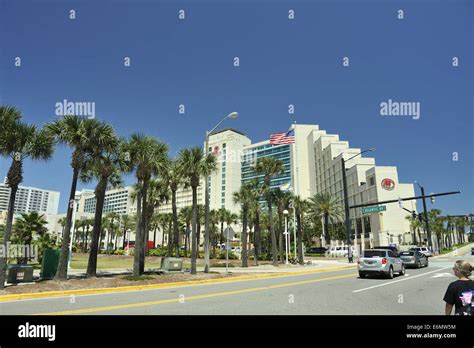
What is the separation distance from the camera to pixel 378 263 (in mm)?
18781

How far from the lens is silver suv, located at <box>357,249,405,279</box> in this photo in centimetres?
1873

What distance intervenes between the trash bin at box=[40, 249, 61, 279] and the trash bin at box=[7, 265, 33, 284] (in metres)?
1.03

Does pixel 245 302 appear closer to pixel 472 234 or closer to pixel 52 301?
pixel 52 301

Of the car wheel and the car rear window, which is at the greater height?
the car rear window

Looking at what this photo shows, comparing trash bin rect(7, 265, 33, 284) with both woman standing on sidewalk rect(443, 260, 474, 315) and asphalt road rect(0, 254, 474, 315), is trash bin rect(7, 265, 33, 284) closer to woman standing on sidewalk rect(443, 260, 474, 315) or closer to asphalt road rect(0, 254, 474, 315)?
asphalt road rect(0, 254, 474, 315)

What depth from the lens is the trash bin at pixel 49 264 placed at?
17.0 m

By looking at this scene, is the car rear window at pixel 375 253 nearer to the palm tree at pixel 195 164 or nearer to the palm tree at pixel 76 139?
the palm tree at pixel 195 164

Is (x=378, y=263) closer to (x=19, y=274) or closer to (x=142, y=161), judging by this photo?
(x=142, y=161)

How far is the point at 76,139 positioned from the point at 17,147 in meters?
2.53

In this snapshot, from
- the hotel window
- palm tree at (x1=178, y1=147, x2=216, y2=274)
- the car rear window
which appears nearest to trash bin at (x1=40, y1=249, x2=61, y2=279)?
palm tree at (x1=178, y1=147, x2=216, y2=274)

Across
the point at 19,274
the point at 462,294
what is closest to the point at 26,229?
the point at 19,274
